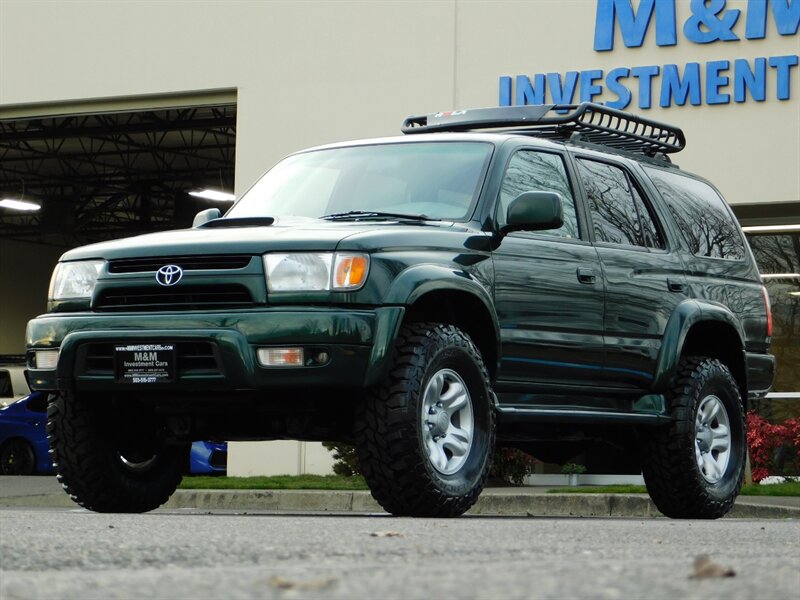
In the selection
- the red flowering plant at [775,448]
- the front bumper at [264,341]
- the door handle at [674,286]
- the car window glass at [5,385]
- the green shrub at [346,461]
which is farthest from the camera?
the car window glass at [5,385]

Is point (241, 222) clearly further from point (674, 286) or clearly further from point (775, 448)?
point (775, 448)

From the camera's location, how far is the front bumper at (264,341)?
704 centimetres

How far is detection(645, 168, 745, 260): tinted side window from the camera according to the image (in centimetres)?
991

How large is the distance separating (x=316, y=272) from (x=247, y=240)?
386 mm

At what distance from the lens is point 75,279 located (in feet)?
25.5

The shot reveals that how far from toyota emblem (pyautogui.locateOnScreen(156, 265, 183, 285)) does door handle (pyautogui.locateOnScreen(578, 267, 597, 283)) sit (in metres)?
2.24

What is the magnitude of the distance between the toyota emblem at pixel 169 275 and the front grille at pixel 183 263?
0.09 feet

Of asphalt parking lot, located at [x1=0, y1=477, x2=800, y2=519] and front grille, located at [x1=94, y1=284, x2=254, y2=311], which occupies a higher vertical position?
front grille, located at [x1=94, y1=284, x2=254, y2=311]

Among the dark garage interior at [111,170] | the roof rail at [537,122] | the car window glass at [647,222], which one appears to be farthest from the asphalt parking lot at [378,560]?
the dark garage interior at [111,170]

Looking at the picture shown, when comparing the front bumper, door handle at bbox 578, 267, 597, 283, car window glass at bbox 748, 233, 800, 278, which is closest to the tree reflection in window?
car window glass at bbox 748, 233, 800, 278

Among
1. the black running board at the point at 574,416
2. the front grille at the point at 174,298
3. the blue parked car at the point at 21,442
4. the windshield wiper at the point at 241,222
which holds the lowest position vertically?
the blue parked car at the point at 21,442

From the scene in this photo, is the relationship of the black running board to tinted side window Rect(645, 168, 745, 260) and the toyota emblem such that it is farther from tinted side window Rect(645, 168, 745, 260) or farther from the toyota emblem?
the toyota emblem

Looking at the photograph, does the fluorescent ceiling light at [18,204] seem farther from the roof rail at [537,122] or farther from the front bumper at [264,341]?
the front bumper at [264,341]

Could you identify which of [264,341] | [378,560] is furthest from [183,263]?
[378,560]
